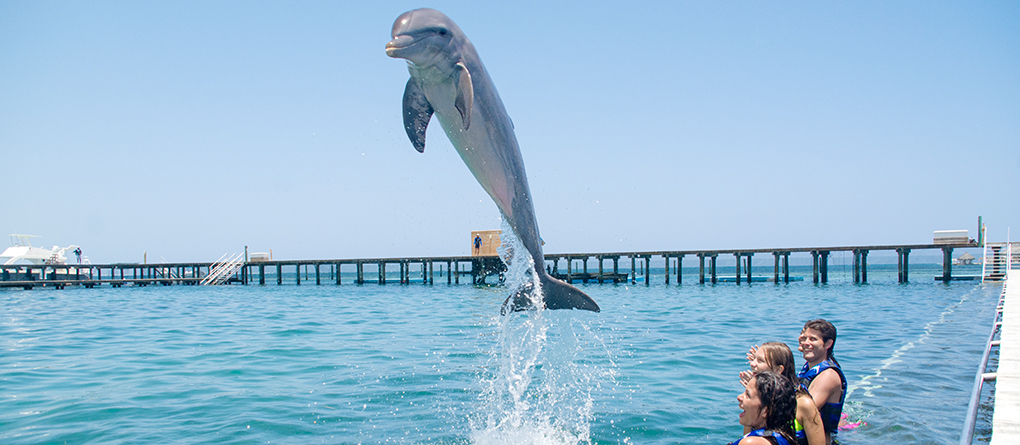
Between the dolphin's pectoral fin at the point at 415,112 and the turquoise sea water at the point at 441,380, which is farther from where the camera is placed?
the turquoise sea water at the point at 441,380

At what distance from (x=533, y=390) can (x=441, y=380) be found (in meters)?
1.39

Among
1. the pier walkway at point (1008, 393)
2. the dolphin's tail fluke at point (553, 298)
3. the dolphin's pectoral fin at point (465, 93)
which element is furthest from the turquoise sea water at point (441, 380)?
Answer: the dolphin's pectoral fin at point (465, 93)

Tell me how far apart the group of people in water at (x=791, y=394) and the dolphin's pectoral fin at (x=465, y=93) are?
2.18 m

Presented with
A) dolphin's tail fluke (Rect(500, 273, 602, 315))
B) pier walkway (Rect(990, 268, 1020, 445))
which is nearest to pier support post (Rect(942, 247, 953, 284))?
pier walkway (Rect(990, 268, 1020, 445))

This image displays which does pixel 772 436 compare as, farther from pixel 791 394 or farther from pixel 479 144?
pixel 479 144

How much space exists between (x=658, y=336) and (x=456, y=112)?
1054 cm

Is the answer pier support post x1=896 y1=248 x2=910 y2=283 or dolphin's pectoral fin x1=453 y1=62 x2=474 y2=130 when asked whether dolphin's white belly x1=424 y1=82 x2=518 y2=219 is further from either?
pier support post x1=896 y1=248 x2=910 y2=283

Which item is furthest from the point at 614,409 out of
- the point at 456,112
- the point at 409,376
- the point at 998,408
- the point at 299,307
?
the point at 299,307

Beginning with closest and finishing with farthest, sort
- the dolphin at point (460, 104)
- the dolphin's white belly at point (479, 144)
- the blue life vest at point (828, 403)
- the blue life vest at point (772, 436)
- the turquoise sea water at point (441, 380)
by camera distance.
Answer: the blue life vest at point (772, 436) < the dolphin at point (460, 104) < the dolphin's white belly at point (479, 144) < the blue life vest at point (828, 403) < the turquoise sea water at point (441, 380)

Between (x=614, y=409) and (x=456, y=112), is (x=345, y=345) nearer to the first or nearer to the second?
(x=614, y=409)

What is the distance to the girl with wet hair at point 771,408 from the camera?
309 centimetres

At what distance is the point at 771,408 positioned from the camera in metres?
3.09

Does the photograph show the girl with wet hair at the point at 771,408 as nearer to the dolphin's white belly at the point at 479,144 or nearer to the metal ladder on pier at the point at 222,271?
the dolphin's white belly at the point at 479,144

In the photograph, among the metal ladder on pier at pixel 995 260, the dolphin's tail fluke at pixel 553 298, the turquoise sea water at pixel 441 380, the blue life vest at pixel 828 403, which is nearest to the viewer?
the blue life vest at pixel 828 403
